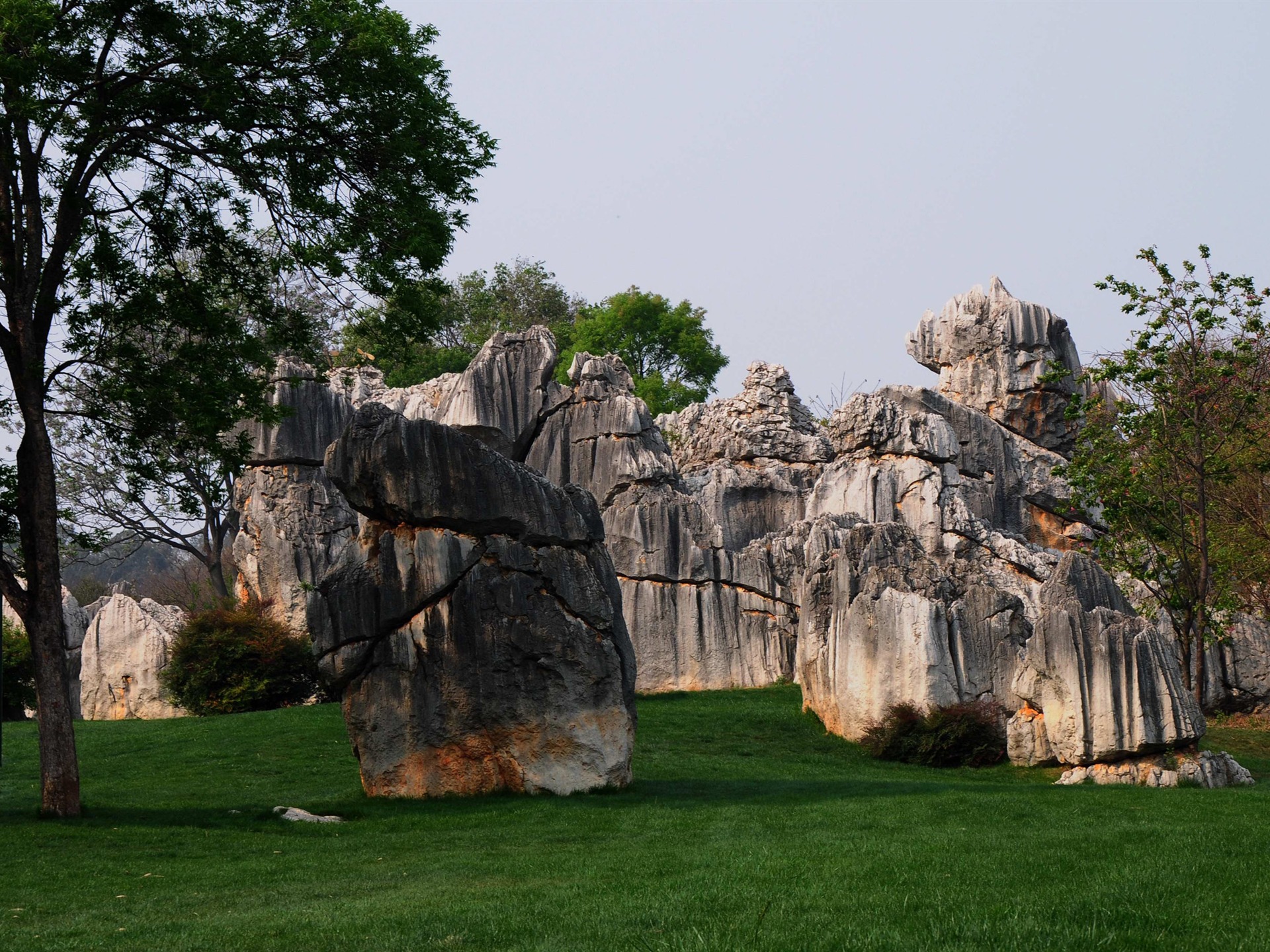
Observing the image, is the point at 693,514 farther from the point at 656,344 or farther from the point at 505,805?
the point at 656,344

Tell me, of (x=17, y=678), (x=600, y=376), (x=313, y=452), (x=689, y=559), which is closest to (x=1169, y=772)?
(x=689, y=559)

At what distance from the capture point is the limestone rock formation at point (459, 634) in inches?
733

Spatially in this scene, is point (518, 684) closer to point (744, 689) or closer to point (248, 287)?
point (248, 287)

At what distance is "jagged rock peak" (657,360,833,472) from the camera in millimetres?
45344

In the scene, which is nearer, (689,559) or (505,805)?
→ (505,805)

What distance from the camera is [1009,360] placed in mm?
47844

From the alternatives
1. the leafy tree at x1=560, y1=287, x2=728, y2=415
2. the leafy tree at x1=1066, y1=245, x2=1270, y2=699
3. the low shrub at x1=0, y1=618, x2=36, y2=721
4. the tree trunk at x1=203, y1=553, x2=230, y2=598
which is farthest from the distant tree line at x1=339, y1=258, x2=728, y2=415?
the leafy tree at x1=1066, y1=245, x2=1270, y2=699

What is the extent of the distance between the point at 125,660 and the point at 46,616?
21.7 metres

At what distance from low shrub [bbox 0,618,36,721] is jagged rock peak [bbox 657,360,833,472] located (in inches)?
882

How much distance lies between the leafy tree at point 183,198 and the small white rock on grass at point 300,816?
2522 mm

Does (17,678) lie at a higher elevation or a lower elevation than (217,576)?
lower

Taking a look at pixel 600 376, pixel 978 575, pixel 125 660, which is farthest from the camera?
pixel 600 376

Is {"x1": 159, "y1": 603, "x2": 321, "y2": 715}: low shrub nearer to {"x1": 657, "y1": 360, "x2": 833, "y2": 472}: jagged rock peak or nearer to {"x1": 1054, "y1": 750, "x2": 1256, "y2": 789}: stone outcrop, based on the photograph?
{"x1": 657, "y1": 360, "x2": 833, "y2": 472}: jagged rock peak

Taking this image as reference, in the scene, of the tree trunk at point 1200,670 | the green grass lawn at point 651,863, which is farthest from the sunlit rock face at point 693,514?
the green grass lawn at point 651,863
